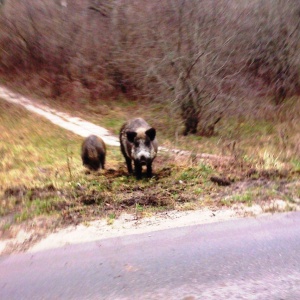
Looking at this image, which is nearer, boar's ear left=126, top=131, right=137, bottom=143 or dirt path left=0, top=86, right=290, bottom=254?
dirt path left=0, top=86, right=290, bottom=254

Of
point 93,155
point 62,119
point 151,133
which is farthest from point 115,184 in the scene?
point 62,119

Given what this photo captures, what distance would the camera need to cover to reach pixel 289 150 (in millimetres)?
11469

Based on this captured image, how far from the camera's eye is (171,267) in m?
5.18

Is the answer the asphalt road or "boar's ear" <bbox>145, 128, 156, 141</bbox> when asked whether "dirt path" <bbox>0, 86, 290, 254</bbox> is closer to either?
the asphalt road

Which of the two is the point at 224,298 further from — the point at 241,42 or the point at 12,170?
the point at 241,42

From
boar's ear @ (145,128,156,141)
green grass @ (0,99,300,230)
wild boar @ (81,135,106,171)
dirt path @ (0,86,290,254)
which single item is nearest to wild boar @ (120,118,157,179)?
boar's ear @ (145,128,156,141)

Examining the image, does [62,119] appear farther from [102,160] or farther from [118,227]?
[118,227]

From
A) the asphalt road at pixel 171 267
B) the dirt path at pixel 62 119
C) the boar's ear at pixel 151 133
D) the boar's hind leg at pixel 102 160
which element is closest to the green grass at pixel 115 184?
the boar's hind leg at pixel 102 160

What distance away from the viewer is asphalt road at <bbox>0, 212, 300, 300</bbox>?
4.66 m

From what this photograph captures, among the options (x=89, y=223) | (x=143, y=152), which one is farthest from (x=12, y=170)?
(x=89, y=223)

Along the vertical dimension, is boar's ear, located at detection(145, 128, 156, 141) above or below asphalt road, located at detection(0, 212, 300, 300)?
above

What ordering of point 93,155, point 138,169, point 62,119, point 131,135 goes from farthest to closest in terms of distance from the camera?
1. point 62,119
2. point 93,155
3. point 131,135
4. point 138,169

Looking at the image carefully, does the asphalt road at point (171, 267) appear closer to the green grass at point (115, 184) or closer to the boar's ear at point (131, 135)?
the green grass at point (115, 184)

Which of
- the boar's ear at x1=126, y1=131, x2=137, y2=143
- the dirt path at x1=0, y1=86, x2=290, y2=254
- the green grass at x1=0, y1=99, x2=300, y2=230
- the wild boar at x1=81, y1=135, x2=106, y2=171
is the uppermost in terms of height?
the boar's ear at x1=126, y1=131, x2=137, y2=143
